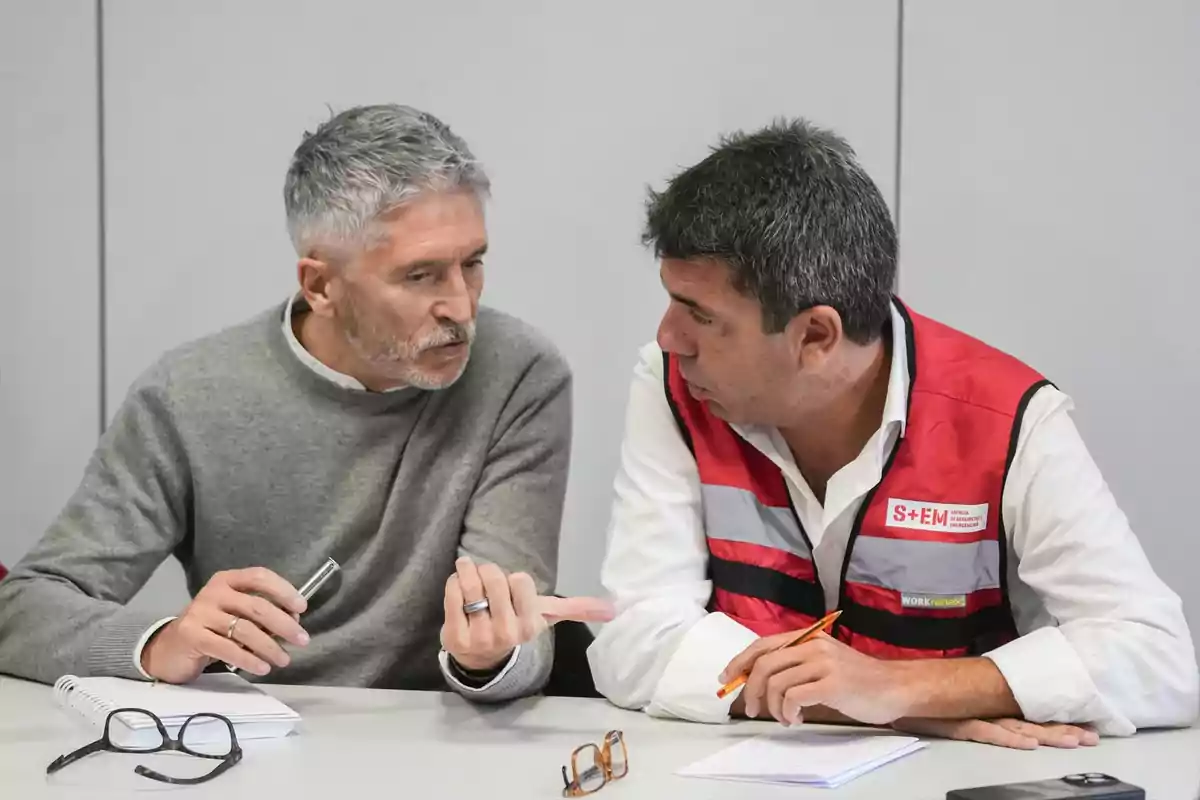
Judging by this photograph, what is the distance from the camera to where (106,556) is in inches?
72.4

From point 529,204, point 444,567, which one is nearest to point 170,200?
point 529,204

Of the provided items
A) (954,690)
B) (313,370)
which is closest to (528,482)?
(313,370)

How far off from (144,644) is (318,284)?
58 centimetres

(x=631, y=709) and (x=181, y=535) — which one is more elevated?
(x=181, y=535)

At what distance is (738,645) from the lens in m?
1.54

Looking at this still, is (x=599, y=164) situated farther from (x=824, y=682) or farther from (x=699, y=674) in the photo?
(x=824, y=682)

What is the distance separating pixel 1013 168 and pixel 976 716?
50.8 inches

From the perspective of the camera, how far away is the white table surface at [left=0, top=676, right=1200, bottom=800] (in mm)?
1236

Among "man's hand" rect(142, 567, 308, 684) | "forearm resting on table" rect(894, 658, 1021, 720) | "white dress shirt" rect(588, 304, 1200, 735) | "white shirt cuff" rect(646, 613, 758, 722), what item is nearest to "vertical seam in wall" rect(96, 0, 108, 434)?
"man's hand" rect(142, 567, 308, 684)

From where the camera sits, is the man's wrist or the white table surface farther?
the man's wrist

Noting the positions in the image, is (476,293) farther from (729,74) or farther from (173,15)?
(173,15)

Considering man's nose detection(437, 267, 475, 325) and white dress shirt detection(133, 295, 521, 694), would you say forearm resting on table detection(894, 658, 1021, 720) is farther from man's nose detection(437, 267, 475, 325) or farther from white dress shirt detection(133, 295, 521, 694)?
man's nose detection(437, 267, 475, 325)

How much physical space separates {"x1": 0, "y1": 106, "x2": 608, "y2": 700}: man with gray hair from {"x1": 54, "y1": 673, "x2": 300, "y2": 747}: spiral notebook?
0.21m

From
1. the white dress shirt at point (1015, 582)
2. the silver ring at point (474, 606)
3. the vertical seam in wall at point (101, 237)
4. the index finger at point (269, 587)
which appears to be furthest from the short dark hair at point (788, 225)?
the vertical seam in wall at point (101, 237)
